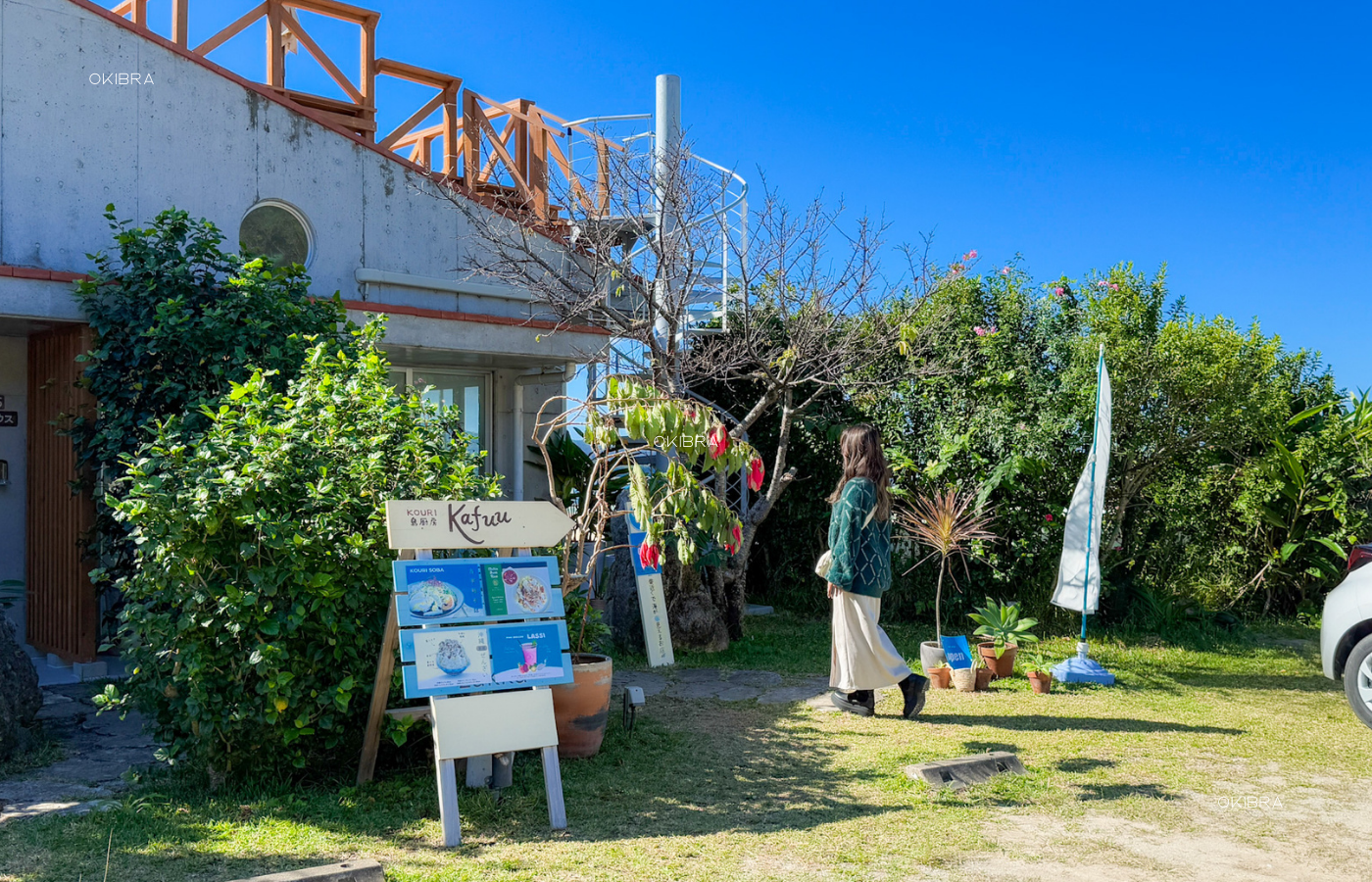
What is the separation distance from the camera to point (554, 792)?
171 inches

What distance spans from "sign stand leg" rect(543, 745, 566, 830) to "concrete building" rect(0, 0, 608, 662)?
324cm

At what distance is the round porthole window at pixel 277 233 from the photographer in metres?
8.47

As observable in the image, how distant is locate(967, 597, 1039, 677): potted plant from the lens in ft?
24.7

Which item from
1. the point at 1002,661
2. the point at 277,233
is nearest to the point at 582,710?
the point at 1002,661

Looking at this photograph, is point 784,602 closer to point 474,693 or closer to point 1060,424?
point 1060,424

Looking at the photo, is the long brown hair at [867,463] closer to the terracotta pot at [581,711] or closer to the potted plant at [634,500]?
the potted plant at [634,500]

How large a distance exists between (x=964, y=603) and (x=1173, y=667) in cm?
231

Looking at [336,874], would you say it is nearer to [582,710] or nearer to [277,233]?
[582,710]

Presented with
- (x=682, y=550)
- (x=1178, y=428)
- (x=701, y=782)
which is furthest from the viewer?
(x=1178, y=428)

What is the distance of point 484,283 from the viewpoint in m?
9.68

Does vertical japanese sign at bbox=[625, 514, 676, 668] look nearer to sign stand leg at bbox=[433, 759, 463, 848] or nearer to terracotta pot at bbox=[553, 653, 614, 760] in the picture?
terracotta pot at bbox=[553, 653, 614, 760]

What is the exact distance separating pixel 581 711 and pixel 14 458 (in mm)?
5433

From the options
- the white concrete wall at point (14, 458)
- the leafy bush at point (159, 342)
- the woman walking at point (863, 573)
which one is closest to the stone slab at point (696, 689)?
the woman walking at point (863, 573)

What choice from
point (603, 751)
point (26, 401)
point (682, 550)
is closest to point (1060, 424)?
point (682, 550)
